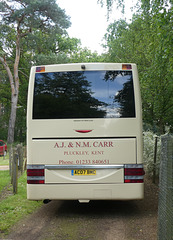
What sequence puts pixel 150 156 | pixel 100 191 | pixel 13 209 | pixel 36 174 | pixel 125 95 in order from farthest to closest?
pixel 150 156
pixel 13 209
pixel 125 95
pixel 36 174
pixel 100 191

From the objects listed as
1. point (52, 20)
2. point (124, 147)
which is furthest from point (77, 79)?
point (52, 20)

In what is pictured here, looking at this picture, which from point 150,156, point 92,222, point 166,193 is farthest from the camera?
point 150,156

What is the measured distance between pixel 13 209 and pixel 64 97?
2899 mm

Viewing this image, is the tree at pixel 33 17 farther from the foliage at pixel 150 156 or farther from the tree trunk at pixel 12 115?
the foliage at pixel 150 156

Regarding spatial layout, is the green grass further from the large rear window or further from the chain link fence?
the chain link fence

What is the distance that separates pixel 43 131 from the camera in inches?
297

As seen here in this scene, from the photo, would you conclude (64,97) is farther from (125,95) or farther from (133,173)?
(133,173)

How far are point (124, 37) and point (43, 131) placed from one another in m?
17.8

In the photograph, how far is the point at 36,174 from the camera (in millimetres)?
7500

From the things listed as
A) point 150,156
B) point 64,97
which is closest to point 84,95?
point 64,97

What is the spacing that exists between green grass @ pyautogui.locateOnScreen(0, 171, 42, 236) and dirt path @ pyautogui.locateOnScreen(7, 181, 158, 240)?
0.59ft

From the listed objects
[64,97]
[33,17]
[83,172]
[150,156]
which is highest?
[33,17]

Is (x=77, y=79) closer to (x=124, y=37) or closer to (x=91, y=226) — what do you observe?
(x=91, y=226)

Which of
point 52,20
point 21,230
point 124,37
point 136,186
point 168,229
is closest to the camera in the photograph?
point 168,229
